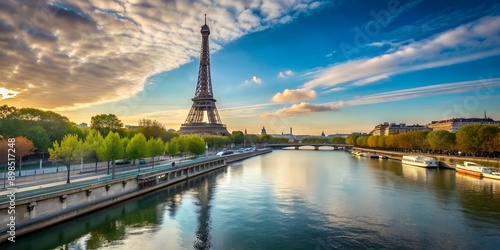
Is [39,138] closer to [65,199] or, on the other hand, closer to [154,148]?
[154,148]

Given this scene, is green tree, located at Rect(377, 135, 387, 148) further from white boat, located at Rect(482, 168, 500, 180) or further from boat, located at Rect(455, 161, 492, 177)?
white boat, located at Rect(482, 168, 500, 180)

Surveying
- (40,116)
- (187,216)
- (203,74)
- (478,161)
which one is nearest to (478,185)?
(478,161)

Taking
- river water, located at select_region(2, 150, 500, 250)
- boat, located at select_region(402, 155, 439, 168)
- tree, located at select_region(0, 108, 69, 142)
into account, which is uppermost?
tree, located at select_region(0, 108, 69, 142)

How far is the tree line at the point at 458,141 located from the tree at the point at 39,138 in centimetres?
8169

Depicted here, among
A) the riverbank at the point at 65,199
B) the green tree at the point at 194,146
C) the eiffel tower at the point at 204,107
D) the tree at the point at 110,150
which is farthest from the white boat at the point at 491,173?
the eiffel tower at the point at 204,107

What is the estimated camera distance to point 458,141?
6969 cm

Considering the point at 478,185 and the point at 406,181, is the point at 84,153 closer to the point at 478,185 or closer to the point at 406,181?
the point at 406,181

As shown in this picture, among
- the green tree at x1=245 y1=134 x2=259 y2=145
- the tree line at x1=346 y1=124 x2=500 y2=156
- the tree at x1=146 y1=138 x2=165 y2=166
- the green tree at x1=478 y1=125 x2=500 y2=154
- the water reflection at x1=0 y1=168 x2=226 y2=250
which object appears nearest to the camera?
the water reflection at x1=0 y1=168 x2=226 y2=250

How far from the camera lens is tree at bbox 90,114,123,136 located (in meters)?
72.6

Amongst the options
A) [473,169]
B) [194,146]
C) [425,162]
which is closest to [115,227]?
[194,146]

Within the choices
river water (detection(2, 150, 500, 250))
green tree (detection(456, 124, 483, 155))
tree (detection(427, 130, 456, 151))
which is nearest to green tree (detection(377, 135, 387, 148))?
tree (detection(427, 130, 456, 151))

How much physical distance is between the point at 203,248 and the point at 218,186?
24.9 metres

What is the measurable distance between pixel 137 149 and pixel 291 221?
26947 millimetres

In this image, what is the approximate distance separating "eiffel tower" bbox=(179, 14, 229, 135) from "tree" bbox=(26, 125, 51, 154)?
258 feet
